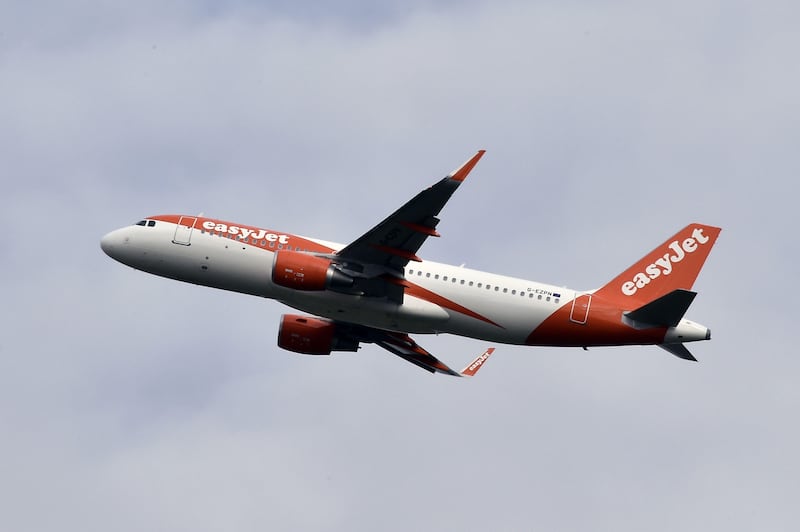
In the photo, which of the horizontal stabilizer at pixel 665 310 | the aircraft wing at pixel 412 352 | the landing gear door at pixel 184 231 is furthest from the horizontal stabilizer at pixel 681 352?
the landing gear door at pixel 184 231

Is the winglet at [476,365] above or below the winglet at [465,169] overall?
below

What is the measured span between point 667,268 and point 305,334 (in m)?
18.4

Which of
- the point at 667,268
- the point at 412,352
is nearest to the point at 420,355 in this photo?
the point at 412,352

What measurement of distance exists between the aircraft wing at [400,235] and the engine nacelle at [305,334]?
6658 millimetres

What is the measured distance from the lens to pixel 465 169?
168 ft

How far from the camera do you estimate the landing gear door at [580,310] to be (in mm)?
57531

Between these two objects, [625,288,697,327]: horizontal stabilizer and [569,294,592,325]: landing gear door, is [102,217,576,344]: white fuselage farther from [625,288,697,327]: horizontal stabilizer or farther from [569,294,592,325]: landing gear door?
[625,288,697,327]: horizontal stabilizer

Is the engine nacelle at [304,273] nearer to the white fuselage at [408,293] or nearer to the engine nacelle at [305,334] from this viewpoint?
the white fuselage at [408,293]

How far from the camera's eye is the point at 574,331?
57.6m

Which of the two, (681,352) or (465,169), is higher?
(465,169)

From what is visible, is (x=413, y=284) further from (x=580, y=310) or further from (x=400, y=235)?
(x=580, y=310)

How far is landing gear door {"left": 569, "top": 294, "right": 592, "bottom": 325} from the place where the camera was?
57.5 meters

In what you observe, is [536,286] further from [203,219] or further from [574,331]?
[203,219]

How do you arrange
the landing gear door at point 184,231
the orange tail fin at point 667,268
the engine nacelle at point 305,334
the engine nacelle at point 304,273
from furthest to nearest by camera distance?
1. the engine nacelle at point 305,334
2. the orange tail fin at point 667,268
3. the landing gear door at point 184,231
4. the engine nacelle at point 304,273
